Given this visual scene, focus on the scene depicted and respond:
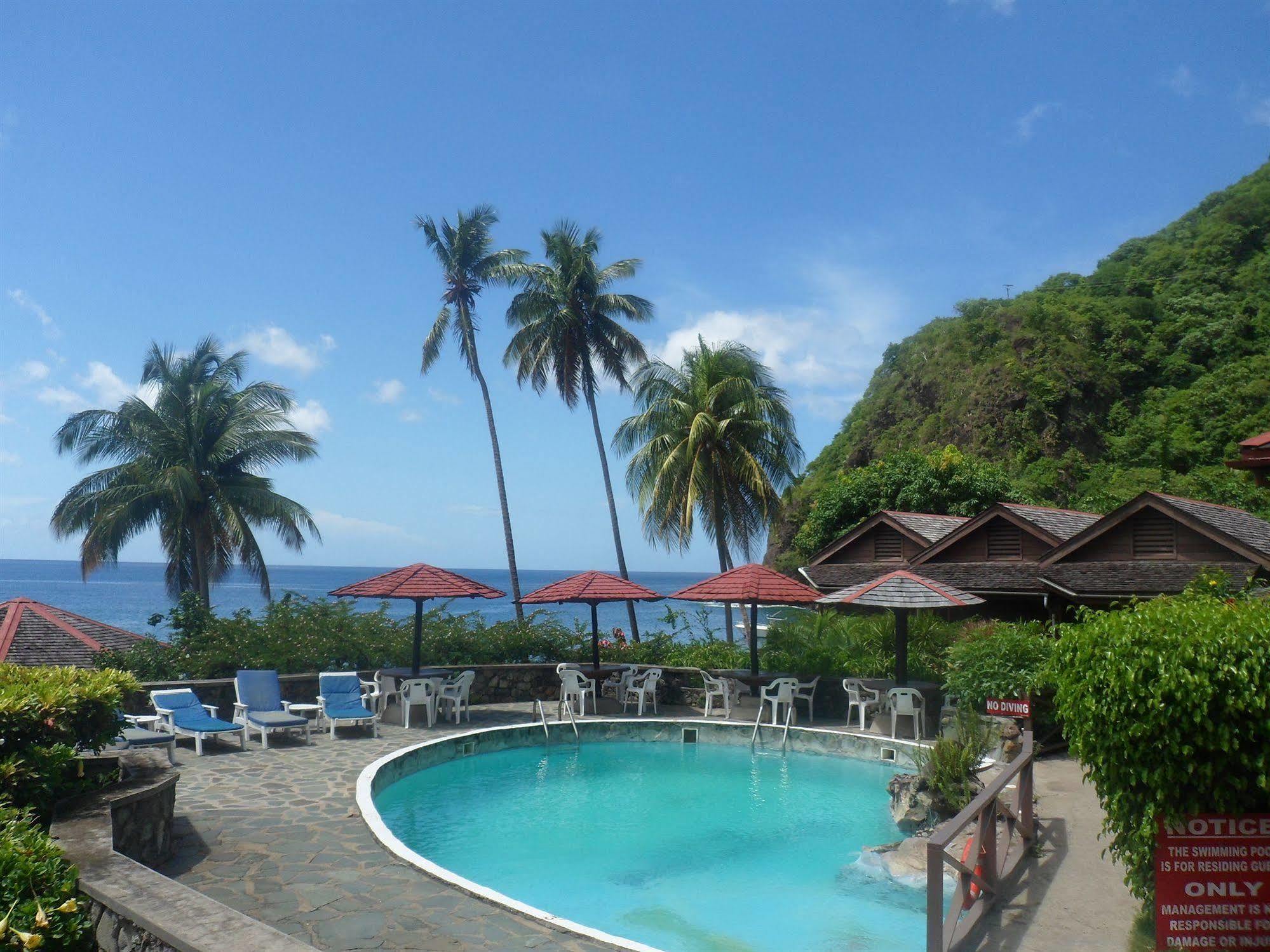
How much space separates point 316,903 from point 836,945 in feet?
13.1

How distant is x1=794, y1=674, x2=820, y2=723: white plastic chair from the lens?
15680 millimetres

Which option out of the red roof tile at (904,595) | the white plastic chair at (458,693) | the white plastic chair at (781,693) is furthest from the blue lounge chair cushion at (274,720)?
the red roof tile at (904,595)

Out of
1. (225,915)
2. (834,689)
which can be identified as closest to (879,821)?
(834,689)

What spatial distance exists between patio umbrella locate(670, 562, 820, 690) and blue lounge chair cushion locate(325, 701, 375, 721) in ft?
18.3

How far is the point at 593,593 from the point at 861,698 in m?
4.96

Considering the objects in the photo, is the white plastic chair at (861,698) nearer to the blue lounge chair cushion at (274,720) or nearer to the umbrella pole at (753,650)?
the umbrella pole at (753,650)

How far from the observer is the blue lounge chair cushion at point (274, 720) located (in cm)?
1283

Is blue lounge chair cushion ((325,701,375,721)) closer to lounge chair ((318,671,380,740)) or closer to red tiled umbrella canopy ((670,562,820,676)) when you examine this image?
lounge chair ((318,671,380,740))

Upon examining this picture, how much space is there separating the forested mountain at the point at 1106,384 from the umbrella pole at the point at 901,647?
20.8m

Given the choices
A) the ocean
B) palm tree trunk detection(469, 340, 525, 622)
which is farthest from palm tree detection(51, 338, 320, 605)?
the ocean

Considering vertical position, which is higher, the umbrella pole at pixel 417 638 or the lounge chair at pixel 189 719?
the umbrella pole at pixel 417 638

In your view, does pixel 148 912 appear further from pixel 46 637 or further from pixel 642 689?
pixel 642 689

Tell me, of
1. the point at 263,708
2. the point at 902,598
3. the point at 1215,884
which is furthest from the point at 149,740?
the point at 1215,884

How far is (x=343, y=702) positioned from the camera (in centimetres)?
1412
